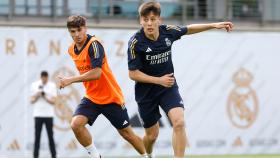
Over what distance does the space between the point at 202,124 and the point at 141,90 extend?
440 inches

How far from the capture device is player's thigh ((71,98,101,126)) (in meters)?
13.2

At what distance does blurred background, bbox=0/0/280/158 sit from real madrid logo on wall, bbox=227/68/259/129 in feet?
0.09

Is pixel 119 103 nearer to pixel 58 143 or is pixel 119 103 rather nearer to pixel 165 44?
pixel 165 44

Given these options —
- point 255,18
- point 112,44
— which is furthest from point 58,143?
point 255,18

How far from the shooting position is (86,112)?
1328cm

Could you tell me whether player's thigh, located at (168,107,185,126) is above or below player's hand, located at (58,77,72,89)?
below

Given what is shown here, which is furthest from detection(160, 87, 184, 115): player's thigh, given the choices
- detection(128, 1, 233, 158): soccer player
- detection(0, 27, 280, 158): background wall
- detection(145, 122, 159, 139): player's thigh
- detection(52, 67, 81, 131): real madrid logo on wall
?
detection(52, 67, 81, 131): real madrid logo on wall

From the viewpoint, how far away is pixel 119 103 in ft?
44.2

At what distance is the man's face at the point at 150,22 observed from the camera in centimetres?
1240

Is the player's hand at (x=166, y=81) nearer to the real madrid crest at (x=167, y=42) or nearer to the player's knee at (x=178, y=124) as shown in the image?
the real madrid crest at (x=167, y=42)

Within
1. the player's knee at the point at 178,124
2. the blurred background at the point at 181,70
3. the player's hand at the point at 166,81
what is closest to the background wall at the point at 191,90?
the blurred background at the point at 181,70

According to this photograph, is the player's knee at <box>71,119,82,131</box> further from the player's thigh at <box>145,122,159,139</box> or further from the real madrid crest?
the real madrid crest

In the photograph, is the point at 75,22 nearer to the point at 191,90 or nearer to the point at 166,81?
the point at 166,81

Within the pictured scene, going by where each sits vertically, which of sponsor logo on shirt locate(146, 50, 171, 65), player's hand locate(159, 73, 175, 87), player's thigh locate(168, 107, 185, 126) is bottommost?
player's thigh locate(168, 107, 185, 126)
